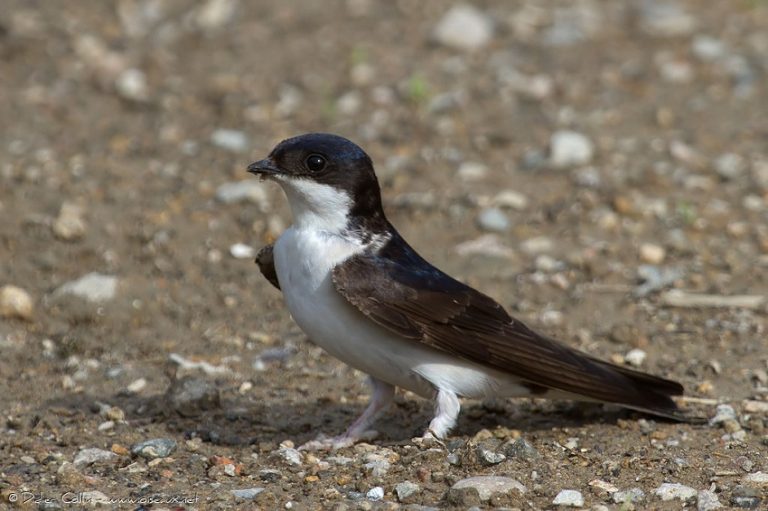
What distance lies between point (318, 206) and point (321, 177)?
0.11 meters

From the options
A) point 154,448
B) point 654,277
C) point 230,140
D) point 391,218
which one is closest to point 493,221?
point 391,218

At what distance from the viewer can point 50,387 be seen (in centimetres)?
589

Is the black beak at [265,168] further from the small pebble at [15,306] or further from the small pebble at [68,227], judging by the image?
the small pebble at [68,227]

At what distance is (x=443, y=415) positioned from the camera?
16.5 ft

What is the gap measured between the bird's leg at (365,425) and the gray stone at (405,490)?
0.60m

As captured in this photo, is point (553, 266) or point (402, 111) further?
point (402, 111)

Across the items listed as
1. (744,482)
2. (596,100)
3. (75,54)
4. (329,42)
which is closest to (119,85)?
(75,54)

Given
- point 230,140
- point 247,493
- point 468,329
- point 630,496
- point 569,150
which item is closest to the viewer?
point 630,496

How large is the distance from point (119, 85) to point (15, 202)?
1992mm

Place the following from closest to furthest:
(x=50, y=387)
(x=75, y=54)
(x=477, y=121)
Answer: (x=50, y=387) → (x=477, y=121) → (x=75, y=54)

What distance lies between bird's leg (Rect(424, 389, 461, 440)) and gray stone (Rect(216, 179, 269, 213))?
2876 millimetres

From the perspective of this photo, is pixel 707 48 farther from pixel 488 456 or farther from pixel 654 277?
pixel 488 456

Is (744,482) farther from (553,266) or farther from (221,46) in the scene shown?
(221,46)

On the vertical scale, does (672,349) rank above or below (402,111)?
below
